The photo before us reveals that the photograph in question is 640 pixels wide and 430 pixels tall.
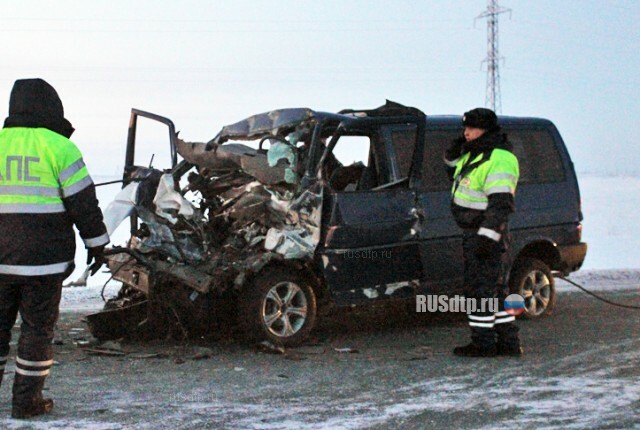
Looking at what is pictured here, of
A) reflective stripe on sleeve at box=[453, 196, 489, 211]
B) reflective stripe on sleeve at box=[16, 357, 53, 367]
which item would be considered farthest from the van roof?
reflective stripe on sleeve at box=[16, 357, 53, 367]

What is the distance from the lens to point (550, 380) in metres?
6.34

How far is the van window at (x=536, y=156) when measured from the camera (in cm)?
924

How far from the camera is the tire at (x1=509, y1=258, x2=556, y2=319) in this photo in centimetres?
909

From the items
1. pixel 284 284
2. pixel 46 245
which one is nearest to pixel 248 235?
pixel 284 284

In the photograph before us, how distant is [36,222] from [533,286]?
18.2 feet

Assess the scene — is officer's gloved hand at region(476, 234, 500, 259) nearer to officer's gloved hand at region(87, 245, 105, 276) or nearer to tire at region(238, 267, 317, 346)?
tire at region(238, 267, 317, 346)

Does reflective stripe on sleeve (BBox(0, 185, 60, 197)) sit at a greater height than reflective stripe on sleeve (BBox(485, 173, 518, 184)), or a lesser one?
lesser

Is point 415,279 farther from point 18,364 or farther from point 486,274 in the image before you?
point 18,364

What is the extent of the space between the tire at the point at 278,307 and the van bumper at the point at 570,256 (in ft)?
9.52

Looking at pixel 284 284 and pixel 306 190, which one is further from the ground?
pixel 306 190

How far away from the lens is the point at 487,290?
727cm

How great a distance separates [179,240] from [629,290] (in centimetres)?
662

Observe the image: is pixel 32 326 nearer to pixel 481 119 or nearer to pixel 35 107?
pixel 35 107

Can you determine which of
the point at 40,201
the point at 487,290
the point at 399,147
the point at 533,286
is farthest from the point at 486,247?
the point at 40,201
